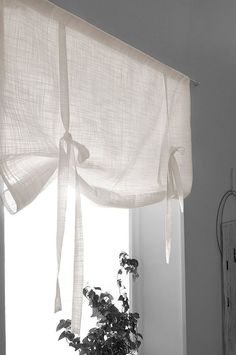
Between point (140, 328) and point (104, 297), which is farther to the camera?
point (140, 328)

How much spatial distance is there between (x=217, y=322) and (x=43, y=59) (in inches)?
69.7

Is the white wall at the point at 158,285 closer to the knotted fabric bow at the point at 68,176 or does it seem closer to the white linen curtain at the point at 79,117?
the white linen curtain at the point at 79,117

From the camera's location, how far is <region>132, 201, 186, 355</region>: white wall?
215 cm

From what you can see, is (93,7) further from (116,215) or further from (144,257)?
(144,257)

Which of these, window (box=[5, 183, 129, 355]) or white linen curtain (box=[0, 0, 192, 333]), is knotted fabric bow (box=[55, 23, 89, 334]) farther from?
window (box=[5, 183, 129, 355])

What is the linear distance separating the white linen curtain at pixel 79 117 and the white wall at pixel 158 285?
0.28 m

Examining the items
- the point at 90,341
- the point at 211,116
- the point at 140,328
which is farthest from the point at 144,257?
the point at 211,116

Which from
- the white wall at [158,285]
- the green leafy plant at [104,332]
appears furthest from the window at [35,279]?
the white wall at [158,285]

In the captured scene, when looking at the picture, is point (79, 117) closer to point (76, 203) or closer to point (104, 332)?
point (76, 203)

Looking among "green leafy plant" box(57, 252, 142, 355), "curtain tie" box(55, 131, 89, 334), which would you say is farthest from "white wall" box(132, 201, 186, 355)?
"curtain tie" box(55, 131, 89, 334)

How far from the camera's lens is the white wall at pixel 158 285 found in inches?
84.8

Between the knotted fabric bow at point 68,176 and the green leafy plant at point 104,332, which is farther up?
the knotted fabric bow at point 68,176

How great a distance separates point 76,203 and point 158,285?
97cm

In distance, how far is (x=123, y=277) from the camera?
7.18 feet
